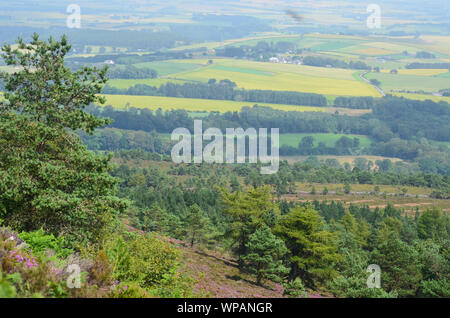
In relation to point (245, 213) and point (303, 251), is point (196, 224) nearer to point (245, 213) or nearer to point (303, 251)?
point (245, 213)

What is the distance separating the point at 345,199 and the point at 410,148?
273ft

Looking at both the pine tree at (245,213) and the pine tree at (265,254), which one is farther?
the pine tree at (245,213)

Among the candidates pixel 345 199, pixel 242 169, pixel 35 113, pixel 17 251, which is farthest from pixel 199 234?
pixel 242 169

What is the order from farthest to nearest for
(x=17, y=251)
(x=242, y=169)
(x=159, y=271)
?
(x=242, y=169) < (x=159, y=271) < (x=17, y=251)

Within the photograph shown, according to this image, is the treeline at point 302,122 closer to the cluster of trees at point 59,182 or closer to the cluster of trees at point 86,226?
the cluster of trees at point 86,226

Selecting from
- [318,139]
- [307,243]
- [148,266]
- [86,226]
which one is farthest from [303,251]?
[318,139]

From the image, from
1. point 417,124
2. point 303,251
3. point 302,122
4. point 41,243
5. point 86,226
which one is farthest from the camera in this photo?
point 417,124

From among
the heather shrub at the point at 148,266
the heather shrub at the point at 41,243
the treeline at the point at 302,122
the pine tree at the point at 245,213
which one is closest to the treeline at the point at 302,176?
the treeline at the point at 302,122

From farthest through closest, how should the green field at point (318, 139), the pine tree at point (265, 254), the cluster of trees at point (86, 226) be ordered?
1. the green field at point (318, 139)
2. the pine tree at point (265, 254)
3. the cluster of trees at point (86, 226)

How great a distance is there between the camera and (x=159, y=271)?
17.1 meters

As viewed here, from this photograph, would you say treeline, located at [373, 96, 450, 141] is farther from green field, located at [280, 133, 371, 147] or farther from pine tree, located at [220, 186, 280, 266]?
pine tree, located at [220, 186, 280, 266]

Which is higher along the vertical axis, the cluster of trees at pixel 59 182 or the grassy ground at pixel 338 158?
the cluster of trees at pixel 59 182
